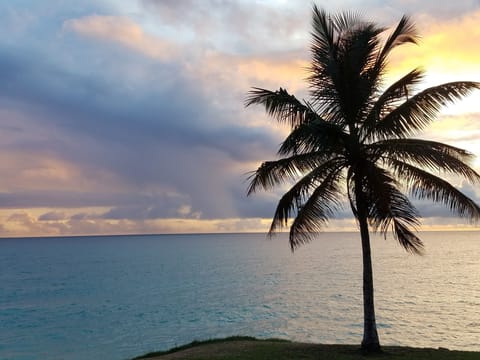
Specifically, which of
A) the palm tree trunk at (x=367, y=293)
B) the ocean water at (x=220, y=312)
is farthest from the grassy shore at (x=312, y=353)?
the ocean water at (x=220, y=312)

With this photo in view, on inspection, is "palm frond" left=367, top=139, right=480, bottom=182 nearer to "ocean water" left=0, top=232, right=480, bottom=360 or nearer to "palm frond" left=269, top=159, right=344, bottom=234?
"palm frond" left=269, top=159, right=344, bottom=234

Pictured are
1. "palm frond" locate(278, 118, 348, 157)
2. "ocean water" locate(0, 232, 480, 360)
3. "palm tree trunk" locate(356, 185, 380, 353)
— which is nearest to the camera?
"palm frond" locate(278, 118, 348, 157)

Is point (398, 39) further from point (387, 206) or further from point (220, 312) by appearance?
point (220, 312)

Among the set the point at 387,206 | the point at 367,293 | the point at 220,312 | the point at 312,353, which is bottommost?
the point at 220,312

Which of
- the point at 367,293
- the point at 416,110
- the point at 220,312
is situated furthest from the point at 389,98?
the point at 220,312

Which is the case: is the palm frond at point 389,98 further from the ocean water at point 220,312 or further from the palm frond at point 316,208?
the ocean water at point 220,312

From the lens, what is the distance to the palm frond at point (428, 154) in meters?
13.6

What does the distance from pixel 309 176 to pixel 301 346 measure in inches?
252

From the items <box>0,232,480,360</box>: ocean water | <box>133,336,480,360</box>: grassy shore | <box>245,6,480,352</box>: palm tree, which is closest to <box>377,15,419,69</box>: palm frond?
<box>245,6,480,352</box>: palm tree

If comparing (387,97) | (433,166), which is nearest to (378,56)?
(387,97)

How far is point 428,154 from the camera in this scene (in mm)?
13555

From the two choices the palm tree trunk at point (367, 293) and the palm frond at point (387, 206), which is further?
the palm tree trunk at point (367, 293)

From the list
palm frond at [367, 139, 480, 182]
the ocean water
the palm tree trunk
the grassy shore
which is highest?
palm frond at [367, 139, 480, 182]

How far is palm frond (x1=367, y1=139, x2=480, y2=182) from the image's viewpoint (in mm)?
13570
